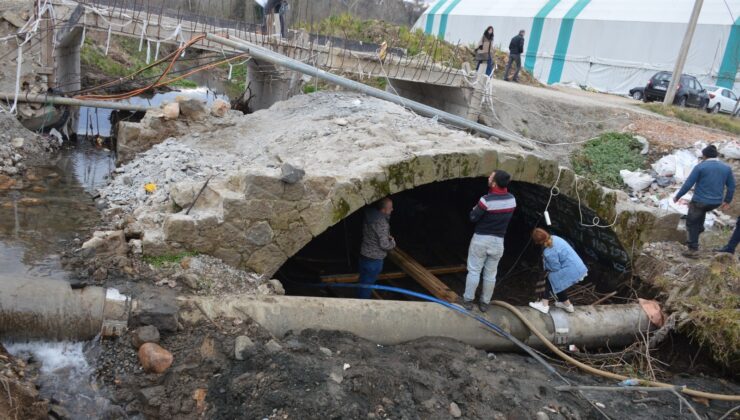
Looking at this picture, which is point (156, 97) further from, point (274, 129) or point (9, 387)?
point (9, 387)

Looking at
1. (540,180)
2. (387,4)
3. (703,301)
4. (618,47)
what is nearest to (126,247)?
(540,180)

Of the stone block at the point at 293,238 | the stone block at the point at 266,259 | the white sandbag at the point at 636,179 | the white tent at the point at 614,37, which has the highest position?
the white tent at the point at 614,37

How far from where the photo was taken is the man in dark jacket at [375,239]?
7.01 metres

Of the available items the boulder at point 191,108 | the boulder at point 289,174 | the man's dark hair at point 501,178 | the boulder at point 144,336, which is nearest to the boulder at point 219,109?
the boulder at point 191,108

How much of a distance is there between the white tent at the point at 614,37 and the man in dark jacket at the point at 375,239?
1674 cm

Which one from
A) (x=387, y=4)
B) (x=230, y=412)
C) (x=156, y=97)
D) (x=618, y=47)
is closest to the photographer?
(x=230, y=412)

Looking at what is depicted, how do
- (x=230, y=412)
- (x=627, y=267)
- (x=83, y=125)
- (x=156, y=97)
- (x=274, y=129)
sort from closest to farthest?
(x=230, y=412), (x=627, y=267), (x=274, y=129), (x=83, y=125), (x=156, y=97)

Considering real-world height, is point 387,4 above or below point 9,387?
above

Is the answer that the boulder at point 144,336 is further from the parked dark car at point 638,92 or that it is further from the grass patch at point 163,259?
the parked dark car at point 638,92

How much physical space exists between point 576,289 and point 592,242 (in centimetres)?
85

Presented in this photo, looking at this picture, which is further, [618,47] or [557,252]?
[618,47]

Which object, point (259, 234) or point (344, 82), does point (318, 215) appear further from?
point (344, 82)

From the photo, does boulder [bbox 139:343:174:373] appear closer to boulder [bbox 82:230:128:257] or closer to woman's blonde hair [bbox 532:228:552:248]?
boulder [bbox 82:230:128:257]

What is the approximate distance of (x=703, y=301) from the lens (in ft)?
23.4
